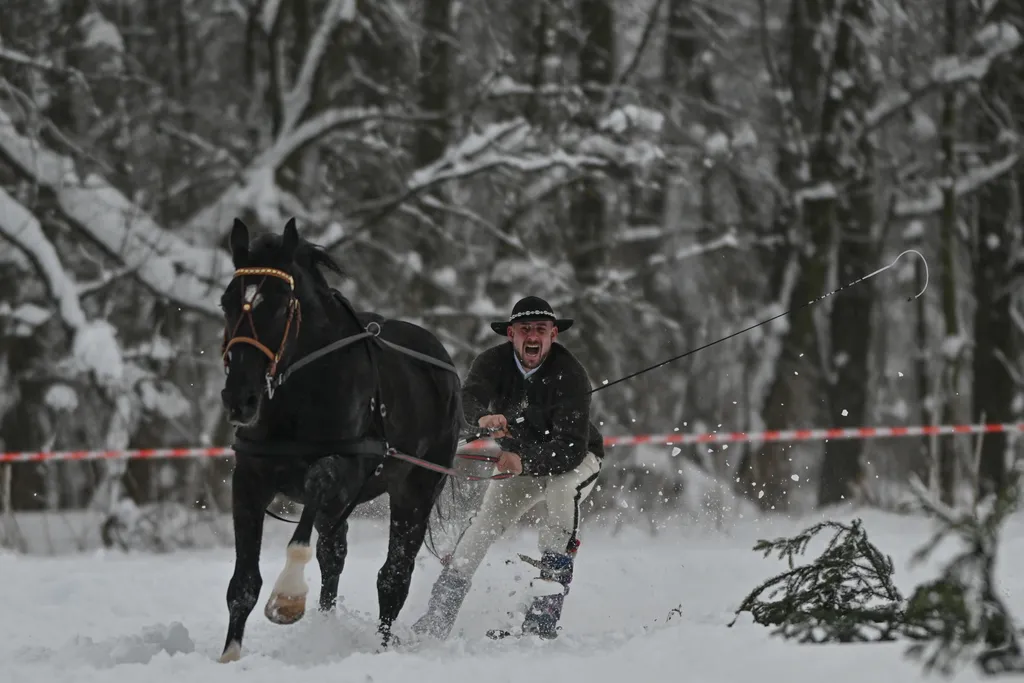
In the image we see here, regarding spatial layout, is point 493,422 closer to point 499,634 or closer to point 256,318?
point 499,634

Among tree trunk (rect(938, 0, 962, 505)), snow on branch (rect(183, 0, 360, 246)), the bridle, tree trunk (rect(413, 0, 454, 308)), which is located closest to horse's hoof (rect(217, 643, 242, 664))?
the bridle

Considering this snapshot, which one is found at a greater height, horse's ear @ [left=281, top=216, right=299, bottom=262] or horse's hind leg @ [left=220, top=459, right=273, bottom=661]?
horse's ear @ [left=281, top=216, right=299, bottom=262]

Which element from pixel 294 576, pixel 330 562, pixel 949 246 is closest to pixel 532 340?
pixel 330 562

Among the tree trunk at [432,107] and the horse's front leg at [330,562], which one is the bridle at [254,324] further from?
the tree trunk at [432,107]

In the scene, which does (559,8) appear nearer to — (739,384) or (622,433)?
(622,433)

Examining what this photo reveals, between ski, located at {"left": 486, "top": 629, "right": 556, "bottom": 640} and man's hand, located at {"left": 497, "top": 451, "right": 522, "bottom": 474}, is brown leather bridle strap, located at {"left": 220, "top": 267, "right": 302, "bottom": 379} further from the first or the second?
ski, located at {"left": 486, "top": 629, "right": 556, "bottom": 640}

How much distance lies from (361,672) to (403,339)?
9.64 feet

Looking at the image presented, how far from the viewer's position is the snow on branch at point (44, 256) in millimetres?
13961

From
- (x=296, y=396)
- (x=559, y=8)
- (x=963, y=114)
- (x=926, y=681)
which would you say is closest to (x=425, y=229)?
(x=559, y=8)

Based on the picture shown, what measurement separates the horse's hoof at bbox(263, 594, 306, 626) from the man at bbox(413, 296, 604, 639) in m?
1.46

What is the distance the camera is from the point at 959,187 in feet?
57.7

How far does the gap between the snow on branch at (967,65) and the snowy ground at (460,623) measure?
5119mm

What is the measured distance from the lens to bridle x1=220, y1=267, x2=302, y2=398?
6.03 m

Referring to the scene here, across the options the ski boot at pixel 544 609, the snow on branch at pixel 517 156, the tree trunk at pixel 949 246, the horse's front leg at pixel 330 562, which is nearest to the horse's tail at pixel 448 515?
the horse's front leg at pixel 330 562
